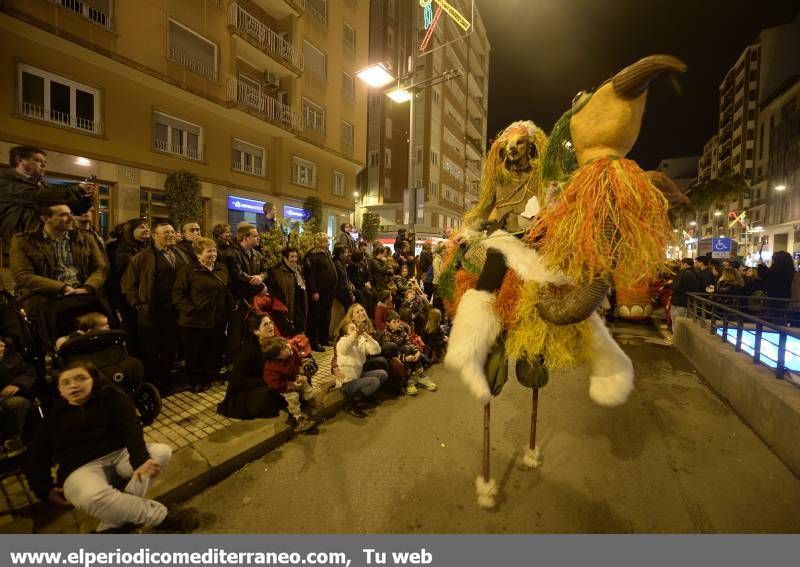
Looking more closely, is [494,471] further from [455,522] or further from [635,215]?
[635,215]

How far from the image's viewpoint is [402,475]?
121 inches

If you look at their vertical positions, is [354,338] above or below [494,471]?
above

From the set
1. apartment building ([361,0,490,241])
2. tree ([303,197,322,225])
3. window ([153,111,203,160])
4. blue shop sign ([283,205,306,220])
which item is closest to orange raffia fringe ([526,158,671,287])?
window ([153,111,203,160])

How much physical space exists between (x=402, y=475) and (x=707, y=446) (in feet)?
9.51

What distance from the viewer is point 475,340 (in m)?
2.31

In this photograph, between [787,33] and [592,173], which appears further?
[787,33]

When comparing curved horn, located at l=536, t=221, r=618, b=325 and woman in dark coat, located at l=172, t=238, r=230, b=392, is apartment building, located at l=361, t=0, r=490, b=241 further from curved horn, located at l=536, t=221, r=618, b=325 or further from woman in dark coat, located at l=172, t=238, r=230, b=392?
curved horn, located at l=536, t=221, r=618, b=325

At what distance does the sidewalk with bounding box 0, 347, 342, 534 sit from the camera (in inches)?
93.3

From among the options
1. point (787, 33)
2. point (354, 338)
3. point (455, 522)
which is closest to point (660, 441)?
point (455, 522)

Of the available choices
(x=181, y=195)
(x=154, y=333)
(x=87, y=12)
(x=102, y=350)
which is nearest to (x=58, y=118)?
(x=87, y=12)

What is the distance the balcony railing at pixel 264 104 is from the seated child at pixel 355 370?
1244 centimetres

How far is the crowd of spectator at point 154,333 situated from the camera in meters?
2.34

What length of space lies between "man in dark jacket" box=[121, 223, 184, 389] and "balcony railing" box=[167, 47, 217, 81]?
10.5 metres

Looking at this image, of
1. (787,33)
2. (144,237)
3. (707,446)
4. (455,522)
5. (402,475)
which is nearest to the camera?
(455,522)
